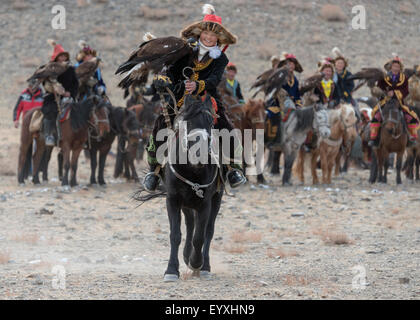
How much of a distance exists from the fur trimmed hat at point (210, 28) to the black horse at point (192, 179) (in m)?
0.87

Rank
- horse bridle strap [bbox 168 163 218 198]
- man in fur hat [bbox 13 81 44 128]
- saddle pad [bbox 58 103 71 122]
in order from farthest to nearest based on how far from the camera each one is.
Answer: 1. man in fur hat [bbox 13 81 44 128]
2. saddle pad [bbox 58 103 71 122]
3. horse bridle strap [bbox 168 163 218 198]

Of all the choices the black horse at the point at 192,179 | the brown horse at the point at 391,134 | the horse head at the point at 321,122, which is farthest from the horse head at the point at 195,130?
the brown horse at the point at 391,134

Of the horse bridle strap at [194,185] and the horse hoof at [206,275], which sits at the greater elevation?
the horse bridle strap at [194,185]

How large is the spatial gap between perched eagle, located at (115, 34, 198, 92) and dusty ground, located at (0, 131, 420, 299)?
7.16 ft

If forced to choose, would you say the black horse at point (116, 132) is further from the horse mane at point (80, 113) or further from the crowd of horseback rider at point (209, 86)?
the horse mane at point (80, 113)

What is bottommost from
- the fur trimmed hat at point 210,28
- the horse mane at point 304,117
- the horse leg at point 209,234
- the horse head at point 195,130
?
the horse leg at point 209,234

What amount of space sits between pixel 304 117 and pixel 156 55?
9.14 m

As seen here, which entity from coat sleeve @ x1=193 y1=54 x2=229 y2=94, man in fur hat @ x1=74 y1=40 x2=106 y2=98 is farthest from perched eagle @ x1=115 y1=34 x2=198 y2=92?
man in fur hat @ x1=74 y1=40 x2=106 y2=98

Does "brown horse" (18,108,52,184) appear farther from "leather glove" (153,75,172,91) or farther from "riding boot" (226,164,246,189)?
"leather glove" (153,75,172,91)

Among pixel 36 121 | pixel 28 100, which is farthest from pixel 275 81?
pixel 28 100

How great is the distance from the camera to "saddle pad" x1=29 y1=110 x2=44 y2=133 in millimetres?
16719

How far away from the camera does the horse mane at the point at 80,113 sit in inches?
637

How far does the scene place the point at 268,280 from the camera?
8.13 metres

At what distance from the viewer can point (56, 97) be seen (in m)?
16.0
